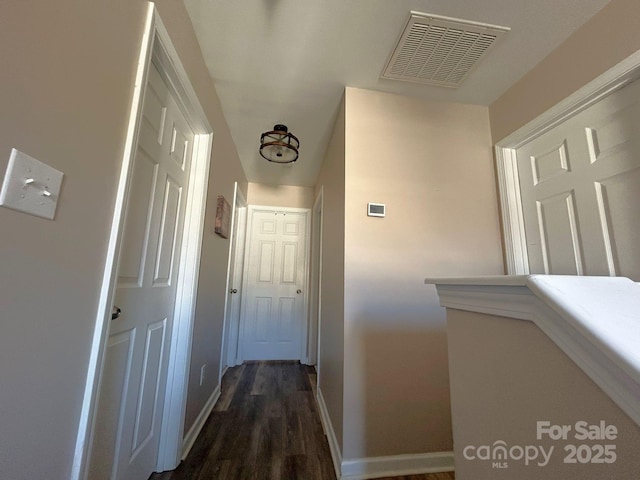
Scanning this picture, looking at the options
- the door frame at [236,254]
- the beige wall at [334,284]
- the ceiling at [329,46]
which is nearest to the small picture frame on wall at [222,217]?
the door frame at [236,254]

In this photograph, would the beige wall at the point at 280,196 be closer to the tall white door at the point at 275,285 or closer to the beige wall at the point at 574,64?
the tall white door at the point at 275,285

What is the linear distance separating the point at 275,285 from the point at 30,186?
3.10m

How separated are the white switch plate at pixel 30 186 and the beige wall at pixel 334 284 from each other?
135 centimetres

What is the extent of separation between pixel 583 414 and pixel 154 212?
1539mm

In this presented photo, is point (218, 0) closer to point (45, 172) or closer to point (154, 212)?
point (154, 212)

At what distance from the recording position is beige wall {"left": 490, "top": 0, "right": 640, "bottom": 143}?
1.19 meters

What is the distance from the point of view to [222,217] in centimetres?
217

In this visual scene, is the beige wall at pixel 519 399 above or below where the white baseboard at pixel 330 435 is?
above

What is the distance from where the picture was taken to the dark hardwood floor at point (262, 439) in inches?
58.2

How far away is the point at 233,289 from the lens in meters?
3.11

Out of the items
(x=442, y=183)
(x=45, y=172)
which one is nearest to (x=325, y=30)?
(x=442, y=183)

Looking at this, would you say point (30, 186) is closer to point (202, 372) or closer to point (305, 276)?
point (202, 372)

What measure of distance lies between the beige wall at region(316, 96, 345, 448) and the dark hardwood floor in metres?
0.21

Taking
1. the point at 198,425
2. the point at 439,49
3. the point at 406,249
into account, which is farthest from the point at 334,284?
the point at 439,49
